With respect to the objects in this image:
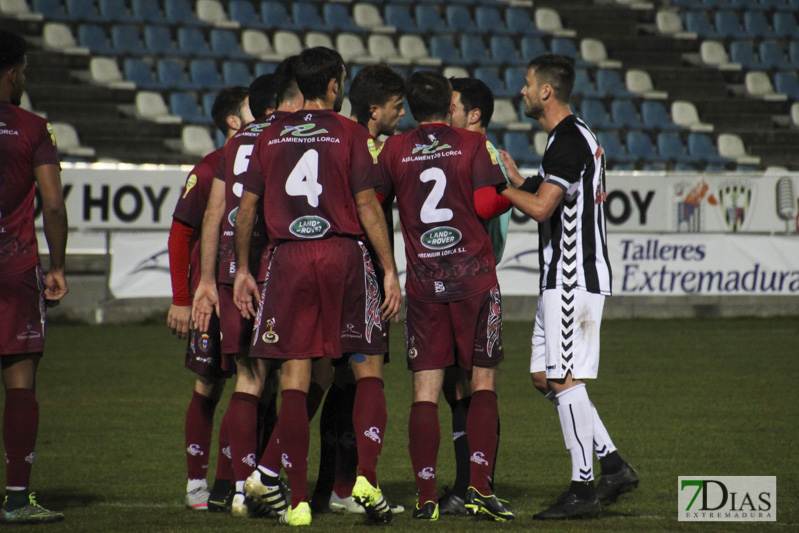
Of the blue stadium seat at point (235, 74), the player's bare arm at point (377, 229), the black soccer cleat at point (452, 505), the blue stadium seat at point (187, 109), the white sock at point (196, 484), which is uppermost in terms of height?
the blue stadium seat at point (235, 74)

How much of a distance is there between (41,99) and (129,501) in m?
13.8

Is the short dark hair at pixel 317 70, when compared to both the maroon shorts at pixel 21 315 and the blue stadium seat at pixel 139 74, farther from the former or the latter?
the blue stadium seat at pixel 139 74

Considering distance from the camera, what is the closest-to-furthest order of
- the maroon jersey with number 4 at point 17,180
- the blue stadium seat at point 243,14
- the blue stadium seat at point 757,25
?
the maroon jersey with number 4 at point 17,180 → the blue stadium seat at point 243,14 → the blue stadium seat at point 757,25

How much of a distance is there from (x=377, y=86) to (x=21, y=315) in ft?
6.41

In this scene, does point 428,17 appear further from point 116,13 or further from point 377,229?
point 377,229

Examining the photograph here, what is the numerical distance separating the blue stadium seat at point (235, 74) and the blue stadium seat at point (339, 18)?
2.41 metres

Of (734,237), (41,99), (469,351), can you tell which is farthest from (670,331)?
(41,99)

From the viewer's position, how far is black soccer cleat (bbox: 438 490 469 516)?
4.80 metres

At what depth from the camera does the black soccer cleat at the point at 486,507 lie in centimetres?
453

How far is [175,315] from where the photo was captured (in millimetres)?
5051

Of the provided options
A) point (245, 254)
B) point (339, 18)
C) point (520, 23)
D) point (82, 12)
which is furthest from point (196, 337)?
point (520, 23)

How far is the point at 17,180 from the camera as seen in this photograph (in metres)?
4.64

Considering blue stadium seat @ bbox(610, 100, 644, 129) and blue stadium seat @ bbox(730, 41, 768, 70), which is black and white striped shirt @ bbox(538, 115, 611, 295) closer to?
blue stadium seat @ bbox(610, 100, 644, 129)

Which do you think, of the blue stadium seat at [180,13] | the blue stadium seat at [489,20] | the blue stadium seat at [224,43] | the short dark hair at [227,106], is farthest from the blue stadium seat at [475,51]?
the short dark hair at [227,106]
